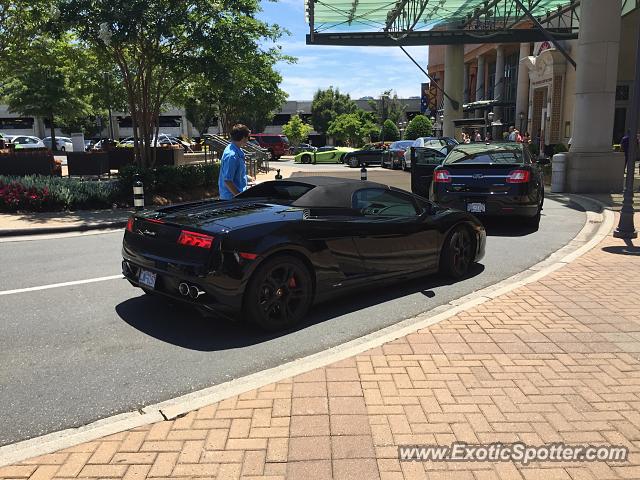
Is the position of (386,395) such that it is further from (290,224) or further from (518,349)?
(290,224)

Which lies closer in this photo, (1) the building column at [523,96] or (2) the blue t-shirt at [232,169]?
(2) the blue t-shirt at [232,169]

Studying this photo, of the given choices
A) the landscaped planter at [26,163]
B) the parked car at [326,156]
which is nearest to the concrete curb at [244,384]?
the landscaped planter at [26,163]

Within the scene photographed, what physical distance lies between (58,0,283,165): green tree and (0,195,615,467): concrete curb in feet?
30.8

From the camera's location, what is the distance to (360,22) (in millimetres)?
26516

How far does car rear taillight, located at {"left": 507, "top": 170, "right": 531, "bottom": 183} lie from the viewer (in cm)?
962

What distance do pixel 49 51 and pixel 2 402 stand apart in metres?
14.0

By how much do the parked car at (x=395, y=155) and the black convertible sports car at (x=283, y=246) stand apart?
21.2 m

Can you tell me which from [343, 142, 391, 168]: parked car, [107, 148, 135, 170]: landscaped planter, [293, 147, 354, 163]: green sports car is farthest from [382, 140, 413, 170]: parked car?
[107, 148, 135, 170]: landscaped planter

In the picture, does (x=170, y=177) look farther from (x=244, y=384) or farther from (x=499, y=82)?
(x=499, y=82)

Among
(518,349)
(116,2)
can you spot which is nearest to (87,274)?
(518,349)

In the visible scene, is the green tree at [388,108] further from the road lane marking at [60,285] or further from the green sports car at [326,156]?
the road lane marking at [60,285]

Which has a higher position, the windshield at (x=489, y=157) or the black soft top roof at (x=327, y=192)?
the windshield at (x=489, y=157)

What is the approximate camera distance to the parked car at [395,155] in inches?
1078

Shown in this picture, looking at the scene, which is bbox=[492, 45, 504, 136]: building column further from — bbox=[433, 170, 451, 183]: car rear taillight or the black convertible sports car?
the black convertible sports car
